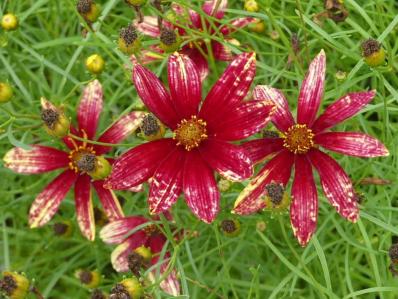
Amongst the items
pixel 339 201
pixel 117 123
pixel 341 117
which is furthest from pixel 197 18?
pixel 339 201

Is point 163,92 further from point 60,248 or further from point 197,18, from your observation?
point 60,248

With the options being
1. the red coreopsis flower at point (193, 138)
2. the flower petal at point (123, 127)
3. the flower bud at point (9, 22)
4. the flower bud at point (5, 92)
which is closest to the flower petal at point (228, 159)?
the red coreopsis flower at point (193, 138)

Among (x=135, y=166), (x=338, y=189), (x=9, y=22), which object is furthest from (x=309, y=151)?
(x=9, y=22)

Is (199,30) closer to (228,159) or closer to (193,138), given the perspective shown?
(193,138)

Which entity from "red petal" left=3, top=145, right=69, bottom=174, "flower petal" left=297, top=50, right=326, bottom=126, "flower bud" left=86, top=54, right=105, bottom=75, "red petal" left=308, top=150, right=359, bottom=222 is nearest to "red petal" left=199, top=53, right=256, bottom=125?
"flower petal" left=297, top=50, right=326, bottom=126

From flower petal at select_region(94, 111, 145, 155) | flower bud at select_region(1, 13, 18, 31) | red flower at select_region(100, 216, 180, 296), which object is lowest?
red flower at select_region(100, 216, 180, 296)

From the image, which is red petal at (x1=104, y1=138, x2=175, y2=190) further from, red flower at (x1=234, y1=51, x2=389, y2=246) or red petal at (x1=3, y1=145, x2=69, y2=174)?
red petal at (x1=3, y1=145, x2=69, y2=174)
